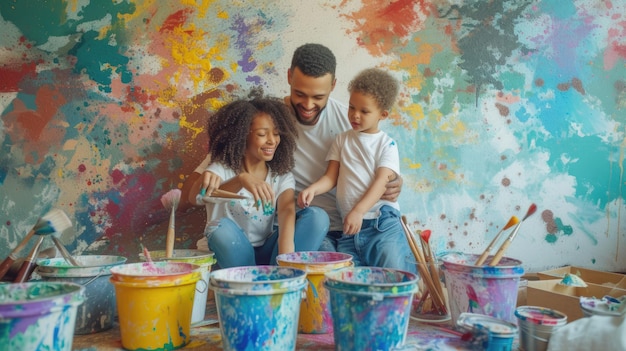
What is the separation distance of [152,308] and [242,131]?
2.78 ft

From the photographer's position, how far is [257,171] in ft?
7.12

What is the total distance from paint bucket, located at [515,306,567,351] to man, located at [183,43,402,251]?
82 cm

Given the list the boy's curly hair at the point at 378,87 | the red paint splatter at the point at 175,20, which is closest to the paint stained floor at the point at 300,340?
the boy's curly hair at the point at 378,87

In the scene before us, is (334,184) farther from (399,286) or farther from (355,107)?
(399,286)

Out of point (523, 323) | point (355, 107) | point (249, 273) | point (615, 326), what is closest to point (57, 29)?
point (355, 107)

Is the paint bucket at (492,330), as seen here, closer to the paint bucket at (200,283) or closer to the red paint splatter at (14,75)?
the paint bucket at (200,283)

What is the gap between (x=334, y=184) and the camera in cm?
224

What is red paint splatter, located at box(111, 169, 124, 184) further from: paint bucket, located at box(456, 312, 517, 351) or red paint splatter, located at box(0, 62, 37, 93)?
paint bucket, located at box(456, 312, 517, 351)

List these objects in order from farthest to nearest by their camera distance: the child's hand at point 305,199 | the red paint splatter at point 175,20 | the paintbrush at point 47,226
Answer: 1. the red paint splatter at point 175,20
2. the child's hand at point 305,199
3. the paintbrush at point 47,226

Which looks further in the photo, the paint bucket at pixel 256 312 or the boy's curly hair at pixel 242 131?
the boy's curly hair at pixel 242 131

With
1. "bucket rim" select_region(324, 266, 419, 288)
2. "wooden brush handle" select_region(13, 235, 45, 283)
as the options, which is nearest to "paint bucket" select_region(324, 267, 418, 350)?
"bucket rim" select_region(324, 266, 419, 288)

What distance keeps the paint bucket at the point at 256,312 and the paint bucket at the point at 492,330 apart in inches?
20.8

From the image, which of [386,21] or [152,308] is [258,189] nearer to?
[152,308]

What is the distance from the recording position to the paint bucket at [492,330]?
1.41 metres
